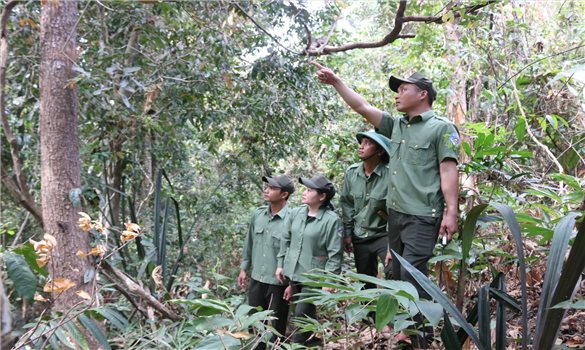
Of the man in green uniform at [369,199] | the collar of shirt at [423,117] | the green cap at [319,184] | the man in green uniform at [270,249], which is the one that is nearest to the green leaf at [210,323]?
the collar of shirt at [423,117]

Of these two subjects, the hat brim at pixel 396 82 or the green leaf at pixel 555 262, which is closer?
the green leaf at pixel 555 262

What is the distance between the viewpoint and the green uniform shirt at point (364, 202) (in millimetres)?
3658

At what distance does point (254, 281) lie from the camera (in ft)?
14.5

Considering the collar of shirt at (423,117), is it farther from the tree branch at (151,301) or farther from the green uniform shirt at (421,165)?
the tree branch at (151,301)

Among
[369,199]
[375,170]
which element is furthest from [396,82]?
[369,199]

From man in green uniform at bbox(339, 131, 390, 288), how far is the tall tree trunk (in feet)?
6.18

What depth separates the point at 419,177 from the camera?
299 centimetres

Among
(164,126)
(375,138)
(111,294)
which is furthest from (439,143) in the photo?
(111,294)

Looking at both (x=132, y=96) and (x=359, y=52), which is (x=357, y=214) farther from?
(x=359, y=52)

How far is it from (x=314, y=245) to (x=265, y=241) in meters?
0.60

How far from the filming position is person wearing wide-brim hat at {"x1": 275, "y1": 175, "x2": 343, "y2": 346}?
12.8 feet

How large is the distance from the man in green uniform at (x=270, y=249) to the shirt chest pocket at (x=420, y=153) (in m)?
1.52

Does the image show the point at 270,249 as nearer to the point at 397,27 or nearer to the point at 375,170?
the point at 375,170

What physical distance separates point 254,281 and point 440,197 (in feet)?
6.57
